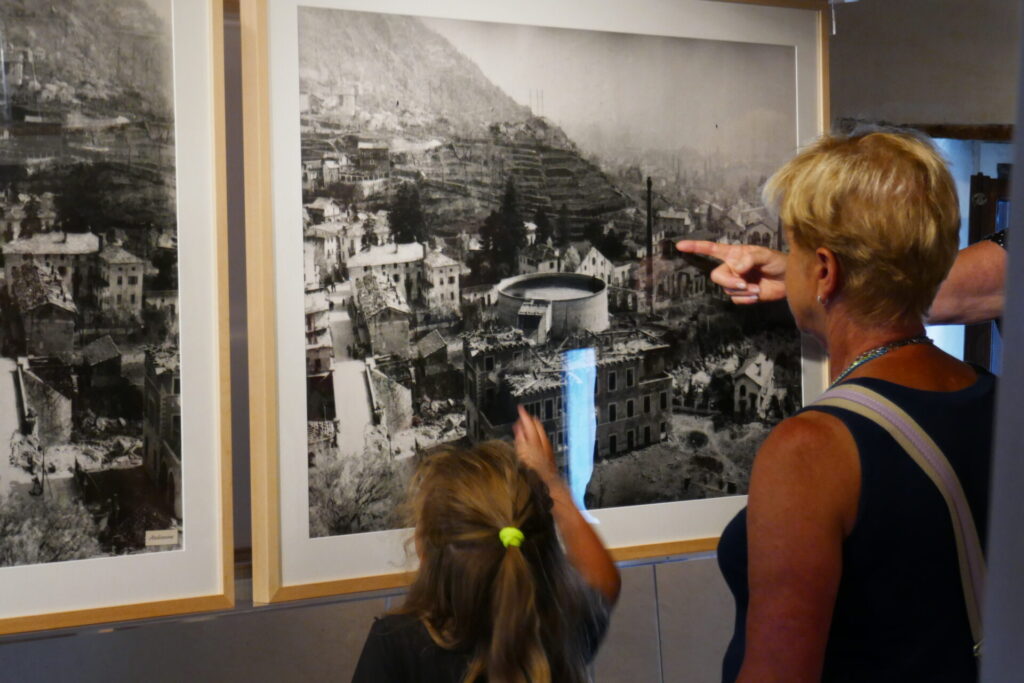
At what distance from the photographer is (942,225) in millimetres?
910

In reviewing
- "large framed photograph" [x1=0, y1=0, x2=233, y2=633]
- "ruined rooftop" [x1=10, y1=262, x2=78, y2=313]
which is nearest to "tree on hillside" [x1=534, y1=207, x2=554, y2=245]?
"large framed photograph" [x1=0, y1=0, x2=233, y2=633]

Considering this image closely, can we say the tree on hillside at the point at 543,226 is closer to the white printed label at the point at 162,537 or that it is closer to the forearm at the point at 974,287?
the forearm at the point at 974,287

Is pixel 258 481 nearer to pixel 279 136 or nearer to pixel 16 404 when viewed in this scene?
pixel 16 404

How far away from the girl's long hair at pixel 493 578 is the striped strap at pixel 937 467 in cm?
39

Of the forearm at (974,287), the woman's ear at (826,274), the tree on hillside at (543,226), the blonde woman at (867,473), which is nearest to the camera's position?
the blonde woman at (867,473)

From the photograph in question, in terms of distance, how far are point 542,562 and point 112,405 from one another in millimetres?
696

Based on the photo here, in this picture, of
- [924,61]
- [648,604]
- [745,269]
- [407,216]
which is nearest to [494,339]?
[407,216]

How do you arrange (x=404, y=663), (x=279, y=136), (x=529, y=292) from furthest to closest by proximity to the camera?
(x=529, y=292) → (x=279, y=136) → (x=404, y=663)

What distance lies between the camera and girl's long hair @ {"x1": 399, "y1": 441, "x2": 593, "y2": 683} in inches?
41.0

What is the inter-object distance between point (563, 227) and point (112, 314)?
75 cm

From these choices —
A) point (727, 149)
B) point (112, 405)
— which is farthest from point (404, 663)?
point (727, 149)

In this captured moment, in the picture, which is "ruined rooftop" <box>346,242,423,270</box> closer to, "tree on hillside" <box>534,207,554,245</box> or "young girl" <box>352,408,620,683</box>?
"tree on hillside" <box>534,207,554,245</box>

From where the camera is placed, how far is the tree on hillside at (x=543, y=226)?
1600mm

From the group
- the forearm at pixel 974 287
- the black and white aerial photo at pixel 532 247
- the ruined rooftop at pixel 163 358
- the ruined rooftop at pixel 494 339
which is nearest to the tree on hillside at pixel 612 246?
the black and white aerial photo at pixel 532 247
